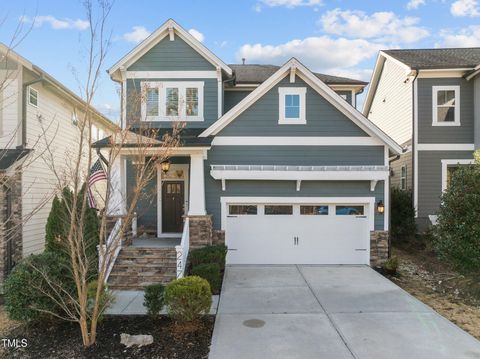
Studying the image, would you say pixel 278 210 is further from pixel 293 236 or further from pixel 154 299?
pixel 154 299

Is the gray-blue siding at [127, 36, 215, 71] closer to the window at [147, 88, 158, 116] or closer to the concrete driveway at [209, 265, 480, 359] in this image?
the window at [147, 88, 158, 116]

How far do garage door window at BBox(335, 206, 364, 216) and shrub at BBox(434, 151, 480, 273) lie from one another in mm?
2713

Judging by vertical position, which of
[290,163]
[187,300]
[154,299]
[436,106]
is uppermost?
[436,106]

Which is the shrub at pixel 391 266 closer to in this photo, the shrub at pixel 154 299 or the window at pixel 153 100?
the shrub at pixel 154 299

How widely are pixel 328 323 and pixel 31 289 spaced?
5474 mm

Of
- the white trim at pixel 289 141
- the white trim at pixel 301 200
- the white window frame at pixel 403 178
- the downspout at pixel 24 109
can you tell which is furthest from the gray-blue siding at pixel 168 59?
the white window frame at pixel 403 178

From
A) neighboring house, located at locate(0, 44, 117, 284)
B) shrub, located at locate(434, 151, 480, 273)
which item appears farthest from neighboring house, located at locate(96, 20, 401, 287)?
neighboring house, located at locate(0, 44, 117, 284)

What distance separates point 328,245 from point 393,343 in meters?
5.60

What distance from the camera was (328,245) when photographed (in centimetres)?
1116

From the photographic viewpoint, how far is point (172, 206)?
39.2ft

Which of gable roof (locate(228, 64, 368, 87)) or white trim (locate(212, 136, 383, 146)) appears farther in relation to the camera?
gable roof (locate(228, 64, 368, 87))

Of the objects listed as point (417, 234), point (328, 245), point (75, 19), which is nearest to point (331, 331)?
point (328, 245)

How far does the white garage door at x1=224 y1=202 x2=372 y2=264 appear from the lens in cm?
1113

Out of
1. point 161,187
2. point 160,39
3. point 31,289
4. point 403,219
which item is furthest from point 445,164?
point 31,289
